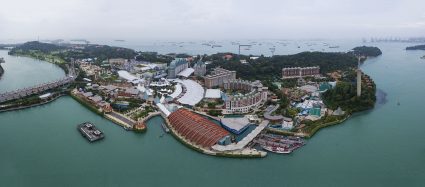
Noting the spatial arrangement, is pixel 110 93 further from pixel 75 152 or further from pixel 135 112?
pixel 75 152

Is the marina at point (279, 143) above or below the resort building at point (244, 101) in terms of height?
below

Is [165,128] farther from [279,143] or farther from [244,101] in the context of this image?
[279,143]

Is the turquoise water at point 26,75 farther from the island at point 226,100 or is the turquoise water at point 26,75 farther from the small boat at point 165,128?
the small boat at point 165,128

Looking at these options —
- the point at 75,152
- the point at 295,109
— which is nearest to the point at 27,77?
the point at 75,152

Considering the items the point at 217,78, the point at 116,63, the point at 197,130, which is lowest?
the point at 197,130

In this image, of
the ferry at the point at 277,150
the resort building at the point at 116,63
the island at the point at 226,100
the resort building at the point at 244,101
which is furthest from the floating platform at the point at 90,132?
the resort building at the point at 116,63

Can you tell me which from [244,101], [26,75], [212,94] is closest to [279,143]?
[244,101]
